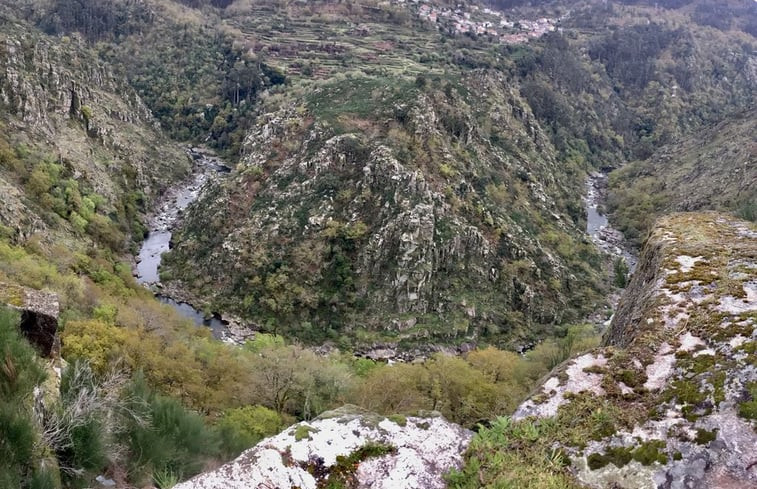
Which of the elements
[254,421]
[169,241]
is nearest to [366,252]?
[169,241]

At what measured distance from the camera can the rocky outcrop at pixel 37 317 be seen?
48.1 feet

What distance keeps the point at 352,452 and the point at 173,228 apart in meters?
79.8

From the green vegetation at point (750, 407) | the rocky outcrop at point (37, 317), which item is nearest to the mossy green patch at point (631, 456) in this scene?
the green vegetation at point (750, 407)

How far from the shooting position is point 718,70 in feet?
584

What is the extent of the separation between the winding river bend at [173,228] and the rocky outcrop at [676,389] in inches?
2121

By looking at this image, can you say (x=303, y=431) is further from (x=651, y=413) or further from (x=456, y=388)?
(x=456, y=388)

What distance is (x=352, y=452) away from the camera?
1024 centimetres

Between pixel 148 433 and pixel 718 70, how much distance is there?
212 metres

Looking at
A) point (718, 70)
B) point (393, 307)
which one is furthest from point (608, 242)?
point (718, 70)

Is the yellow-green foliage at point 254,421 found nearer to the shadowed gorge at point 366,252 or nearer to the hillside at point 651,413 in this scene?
the shadowed gorge at point 366,252

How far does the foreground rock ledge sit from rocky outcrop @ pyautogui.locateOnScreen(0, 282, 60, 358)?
836cm

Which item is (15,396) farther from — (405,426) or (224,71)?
(224,71)

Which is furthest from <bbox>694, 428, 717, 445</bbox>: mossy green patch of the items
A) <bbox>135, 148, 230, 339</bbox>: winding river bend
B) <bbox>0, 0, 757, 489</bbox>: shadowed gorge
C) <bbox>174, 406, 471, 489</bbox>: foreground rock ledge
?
<bbox>135, 148, 230, 339</bbox>: winding river bend

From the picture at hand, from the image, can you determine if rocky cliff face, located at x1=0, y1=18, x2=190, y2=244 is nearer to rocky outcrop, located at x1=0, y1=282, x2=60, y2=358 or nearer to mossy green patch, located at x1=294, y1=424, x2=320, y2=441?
rocky outcrop, located at x1=0, y1=282, x2=60, y2=358
